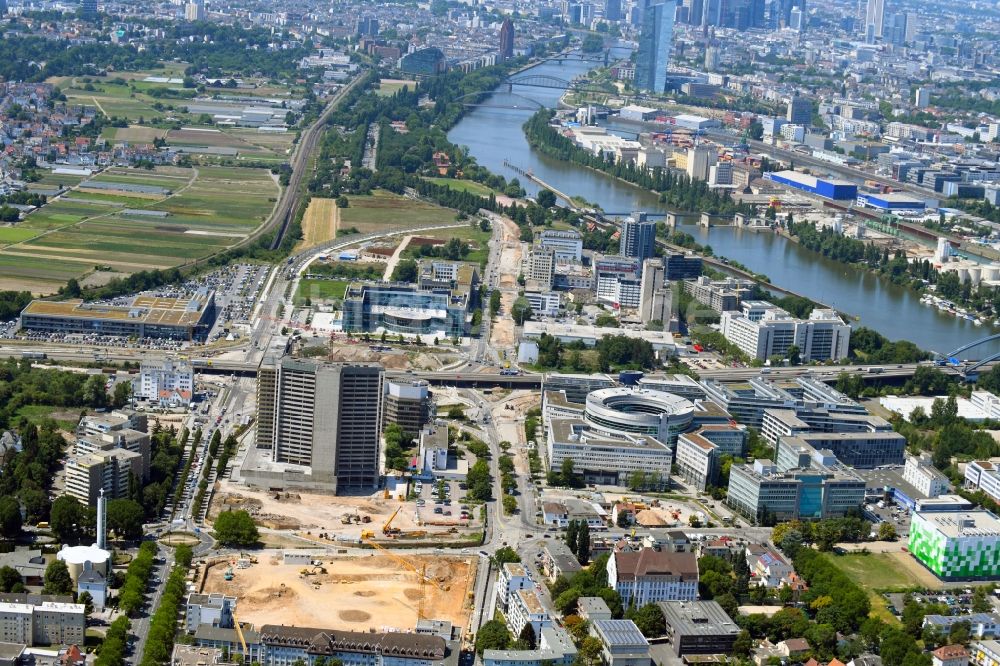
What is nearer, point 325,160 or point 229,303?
point 229,303

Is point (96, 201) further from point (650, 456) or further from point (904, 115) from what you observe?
point (904, 115)

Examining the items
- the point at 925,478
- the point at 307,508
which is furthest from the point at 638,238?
the point at 307,508

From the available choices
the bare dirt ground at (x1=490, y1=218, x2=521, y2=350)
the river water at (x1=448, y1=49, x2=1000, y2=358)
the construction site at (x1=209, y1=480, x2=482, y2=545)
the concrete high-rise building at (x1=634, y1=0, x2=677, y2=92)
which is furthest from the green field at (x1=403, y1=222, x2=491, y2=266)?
the concrete high-rise building at (x1=634, y1=0, x2=677, y2=92)

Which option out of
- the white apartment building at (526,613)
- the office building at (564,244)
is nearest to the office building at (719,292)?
the office building at (564,244)

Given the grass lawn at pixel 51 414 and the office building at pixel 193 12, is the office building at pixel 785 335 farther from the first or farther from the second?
the office building at pixel 193 12

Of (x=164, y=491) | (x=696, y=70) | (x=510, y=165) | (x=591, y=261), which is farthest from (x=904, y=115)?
(x=164, y=491)

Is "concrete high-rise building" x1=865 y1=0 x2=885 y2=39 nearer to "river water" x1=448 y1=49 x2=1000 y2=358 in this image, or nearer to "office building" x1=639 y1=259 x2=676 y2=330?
"river water" x1=448 y1=49 x2=1000 y2=358
